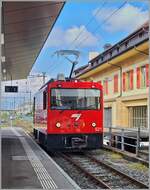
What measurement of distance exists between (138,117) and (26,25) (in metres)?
13.6

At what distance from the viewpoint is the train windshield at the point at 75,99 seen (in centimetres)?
1563

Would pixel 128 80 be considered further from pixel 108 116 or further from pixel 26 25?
pixel 26 25

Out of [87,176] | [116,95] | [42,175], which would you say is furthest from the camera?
[116,95]

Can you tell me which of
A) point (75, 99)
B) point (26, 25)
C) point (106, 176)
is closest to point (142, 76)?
point (75, 99)

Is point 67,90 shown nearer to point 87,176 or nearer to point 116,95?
point 87,176

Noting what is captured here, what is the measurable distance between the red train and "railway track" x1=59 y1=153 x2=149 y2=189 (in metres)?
0.80

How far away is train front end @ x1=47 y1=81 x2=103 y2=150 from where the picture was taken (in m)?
→ 15.5

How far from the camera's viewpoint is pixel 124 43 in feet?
94.9

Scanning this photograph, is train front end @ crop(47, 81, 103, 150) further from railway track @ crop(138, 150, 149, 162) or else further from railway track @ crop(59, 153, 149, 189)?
railway track @ crop(138, 150, 149, 162)

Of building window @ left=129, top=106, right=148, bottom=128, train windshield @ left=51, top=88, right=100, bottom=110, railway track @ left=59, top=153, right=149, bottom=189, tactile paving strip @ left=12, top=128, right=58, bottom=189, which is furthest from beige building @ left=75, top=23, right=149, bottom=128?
tactile paving strip @ left=12, top=128, right=58, bottom=189

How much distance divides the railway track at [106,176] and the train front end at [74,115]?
0.77 m

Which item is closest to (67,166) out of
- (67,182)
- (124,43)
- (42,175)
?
(42,175)

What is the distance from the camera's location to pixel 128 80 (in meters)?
28.6

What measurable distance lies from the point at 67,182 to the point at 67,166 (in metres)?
5.18
